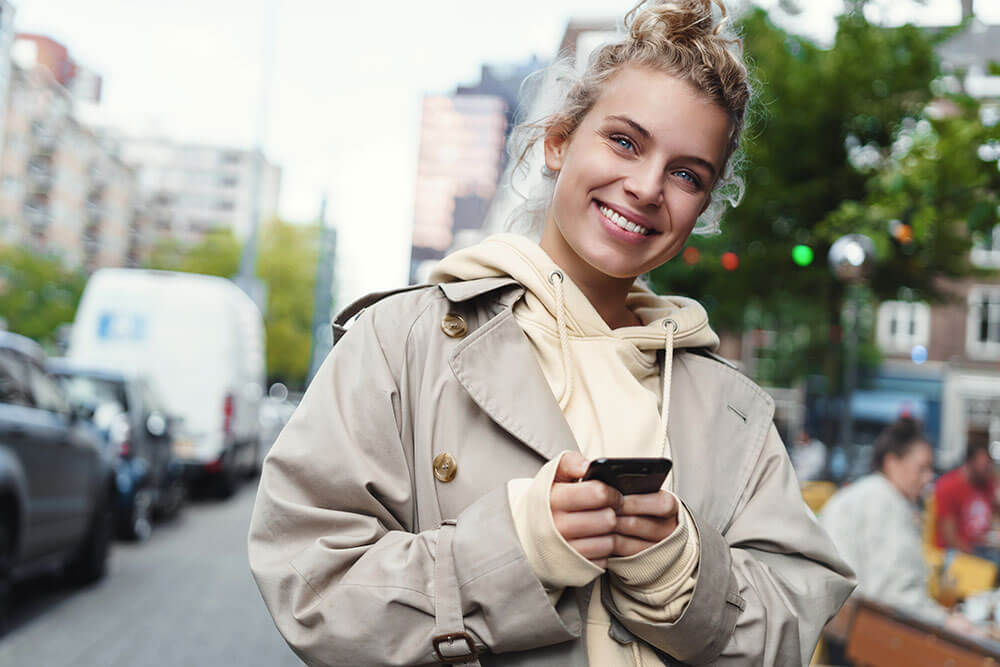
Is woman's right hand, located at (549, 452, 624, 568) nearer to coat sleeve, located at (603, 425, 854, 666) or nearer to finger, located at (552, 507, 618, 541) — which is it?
finger, located at (552, 507, 618, 541)

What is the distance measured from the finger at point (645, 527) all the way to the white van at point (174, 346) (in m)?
13.3

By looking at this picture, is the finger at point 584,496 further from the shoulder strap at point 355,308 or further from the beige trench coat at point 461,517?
the shoulder strap at point 355,308

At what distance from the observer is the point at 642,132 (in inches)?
62.9

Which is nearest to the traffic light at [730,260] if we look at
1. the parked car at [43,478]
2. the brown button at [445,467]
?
the parked car at [43,478]

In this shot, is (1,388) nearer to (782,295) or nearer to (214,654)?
(214,654)

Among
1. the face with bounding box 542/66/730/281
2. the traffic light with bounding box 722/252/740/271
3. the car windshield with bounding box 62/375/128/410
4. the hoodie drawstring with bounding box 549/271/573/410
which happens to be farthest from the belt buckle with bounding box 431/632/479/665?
the traffic light with bounding box 722/252/740/271

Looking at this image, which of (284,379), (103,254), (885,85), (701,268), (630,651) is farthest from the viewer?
(103,254)

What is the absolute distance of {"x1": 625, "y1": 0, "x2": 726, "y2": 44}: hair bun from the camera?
1649 mm

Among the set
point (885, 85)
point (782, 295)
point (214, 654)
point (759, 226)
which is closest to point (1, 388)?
point (214, 654)

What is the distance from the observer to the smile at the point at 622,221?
64.2 inches

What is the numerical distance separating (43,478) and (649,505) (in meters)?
6.35

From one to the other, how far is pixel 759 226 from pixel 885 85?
2.46 meters

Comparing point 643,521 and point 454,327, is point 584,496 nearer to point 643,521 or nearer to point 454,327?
point 643,521

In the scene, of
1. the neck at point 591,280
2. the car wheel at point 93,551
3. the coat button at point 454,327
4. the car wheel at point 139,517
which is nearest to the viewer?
the coat button at point 454,327
